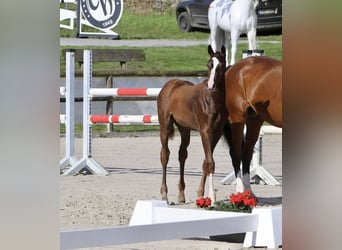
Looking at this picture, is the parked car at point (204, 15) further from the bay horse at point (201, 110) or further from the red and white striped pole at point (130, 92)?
the bay horse at point (201, 110)

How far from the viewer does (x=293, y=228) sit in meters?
1.35

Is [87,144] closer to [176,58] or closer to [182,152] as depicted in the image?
[182,152]

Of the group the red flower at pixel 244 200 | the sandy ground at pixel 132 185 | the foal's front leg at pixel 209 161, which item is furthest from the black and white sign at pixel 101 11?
the red flower at pixel 244 200

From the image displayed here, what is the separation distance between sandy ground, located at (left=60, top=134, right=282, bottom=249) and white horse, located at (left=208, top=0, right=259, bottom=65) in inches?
54.6

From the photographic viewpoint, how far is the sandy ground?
5.22m

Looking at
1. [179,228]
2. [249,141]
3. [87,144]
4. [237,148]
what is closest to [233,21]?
[87,144]

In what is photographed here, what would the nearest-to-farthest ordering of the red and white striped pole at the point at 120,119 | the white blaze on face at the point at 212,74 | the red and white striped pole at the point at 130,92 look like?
the white blaze on face at the point at 212,74
the red and white striped pole at the point at 130,92
the red and white striped pole at the point at 120,119

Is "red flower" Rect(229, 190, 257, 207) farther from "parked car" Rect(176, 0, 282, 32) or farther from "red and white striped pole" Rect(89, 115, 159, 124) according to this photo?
"parked car" Rect(176, 0, 282, 32)

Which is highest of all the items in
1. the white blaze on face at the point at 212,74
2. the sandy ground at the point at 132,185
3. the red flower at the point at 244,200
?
the white blaze on face at the point at 212,74

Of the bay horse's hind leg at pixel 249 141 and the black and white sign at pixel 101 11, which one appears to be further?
the black and white sign at pixel 101 11

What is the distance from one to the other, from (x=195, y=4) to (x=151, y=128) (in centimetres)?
753

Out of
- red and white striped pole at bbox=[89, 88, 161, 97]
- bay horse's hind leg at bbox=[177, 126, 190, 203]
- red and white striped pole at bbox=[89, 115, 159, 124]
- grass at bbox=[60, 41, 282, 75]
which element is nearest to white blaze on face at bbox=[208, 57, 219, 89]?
bay horse's hind leg at bbox=[177, 126, 190, 203]

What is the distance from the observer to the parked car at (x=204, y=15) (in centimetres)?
1869

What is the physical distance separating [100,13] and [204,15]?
360 cm
